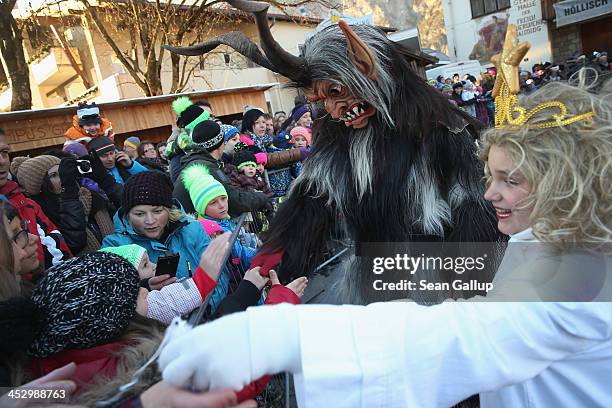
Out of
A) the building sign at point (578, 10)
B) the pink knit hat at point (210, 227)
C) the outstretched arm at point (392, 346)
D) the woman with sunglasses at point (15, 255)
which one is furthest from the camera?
the building sign at point (578, 10)

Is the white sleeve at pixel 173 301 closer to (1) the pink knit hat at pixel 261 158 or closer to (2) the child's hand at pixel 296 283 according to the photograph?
(2) the child's hand at pixel 296 283

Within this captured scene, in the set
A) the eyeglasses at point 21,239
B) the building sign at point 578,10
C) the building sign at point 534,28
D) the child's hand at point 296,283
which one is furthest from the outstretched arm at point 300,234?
the building sign at point 578,10

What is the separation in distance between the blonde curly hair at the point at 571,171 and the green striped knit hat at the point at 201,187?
188cm

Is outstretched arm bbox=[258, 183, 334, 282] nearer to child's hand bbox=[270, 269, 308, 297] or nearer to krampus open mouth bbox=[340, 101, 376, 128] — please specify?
child's hand bbox=[270, 269, 308, 297]

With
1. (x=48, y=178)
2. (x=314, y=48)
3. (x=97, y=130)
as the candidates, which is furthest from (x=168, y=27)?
(x=314, y=48)

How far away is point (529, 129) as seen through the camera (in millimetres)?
1056

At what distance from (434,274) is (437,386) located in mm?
961

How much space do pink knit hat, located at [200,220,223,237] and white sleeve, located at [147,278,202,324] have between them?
33.8 inches

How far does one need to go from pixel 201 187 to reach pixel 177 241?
1.55ft

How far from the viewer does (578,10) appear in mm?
14367

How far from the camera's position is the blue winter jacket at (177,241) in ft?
7.36

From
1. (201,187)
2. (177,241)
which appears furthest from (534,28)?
(177,241)

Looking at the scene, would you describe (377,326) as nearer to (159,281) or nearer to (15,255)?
(159,281)

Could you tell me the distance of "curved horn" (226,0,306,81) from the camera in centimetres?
151
